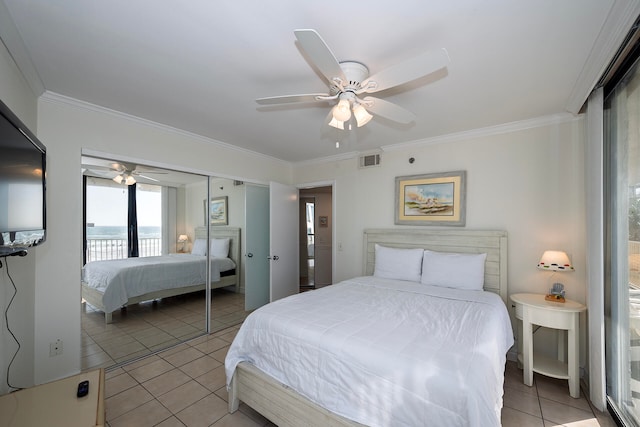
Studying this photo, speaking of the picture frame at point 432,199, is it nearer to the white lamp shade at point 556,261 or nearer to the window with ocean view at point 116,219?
the white lamp shade at point 556,261

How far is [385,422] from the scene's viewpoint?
140 cm

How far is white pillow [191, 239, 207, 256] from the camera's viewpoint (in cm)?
359

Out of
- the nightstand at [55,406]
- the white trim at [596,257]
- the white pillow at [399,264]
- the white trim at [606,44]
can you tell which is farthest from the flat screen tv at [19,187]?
the white trim at [596,257]

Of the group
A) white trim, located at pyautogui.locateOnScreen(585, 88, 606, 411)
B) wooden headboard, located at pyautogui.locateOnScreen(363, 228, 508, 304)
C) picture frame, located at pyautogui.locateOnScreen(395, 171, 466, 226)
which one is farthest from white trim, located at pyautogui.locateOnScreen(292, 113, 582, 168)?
wooden headboard, located at pyautogui.locateOnScreen(363, 228, 508, 304)

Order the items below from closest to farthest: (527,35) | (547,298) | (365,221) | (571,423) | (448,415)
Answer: (448,415)
(527,35)
(571,423)
(547,298)
(365,221)

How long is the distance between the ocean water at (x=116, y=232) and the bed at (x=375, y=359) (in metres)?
1.84

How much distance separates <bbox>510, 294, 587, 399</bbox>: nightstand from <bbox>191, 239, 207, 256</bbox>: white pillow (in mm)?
3536

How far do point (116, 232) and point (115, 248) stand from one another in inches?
6.6

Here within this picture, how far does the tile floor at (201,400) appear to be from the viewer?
202cm

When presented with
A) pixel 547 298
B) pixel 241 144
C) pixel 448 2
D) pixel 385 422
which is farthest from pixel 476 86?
pixel 241 144

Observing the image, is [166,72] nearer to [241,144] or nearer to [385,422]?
[241,144]

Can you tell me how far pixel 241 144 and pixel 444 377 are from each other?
3.53 meters

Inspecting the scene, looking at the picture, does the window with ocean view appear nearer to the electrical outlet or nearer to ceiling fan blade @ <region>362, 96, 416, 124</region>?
the electrical outlet

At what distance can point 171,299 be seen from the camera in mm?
3521
